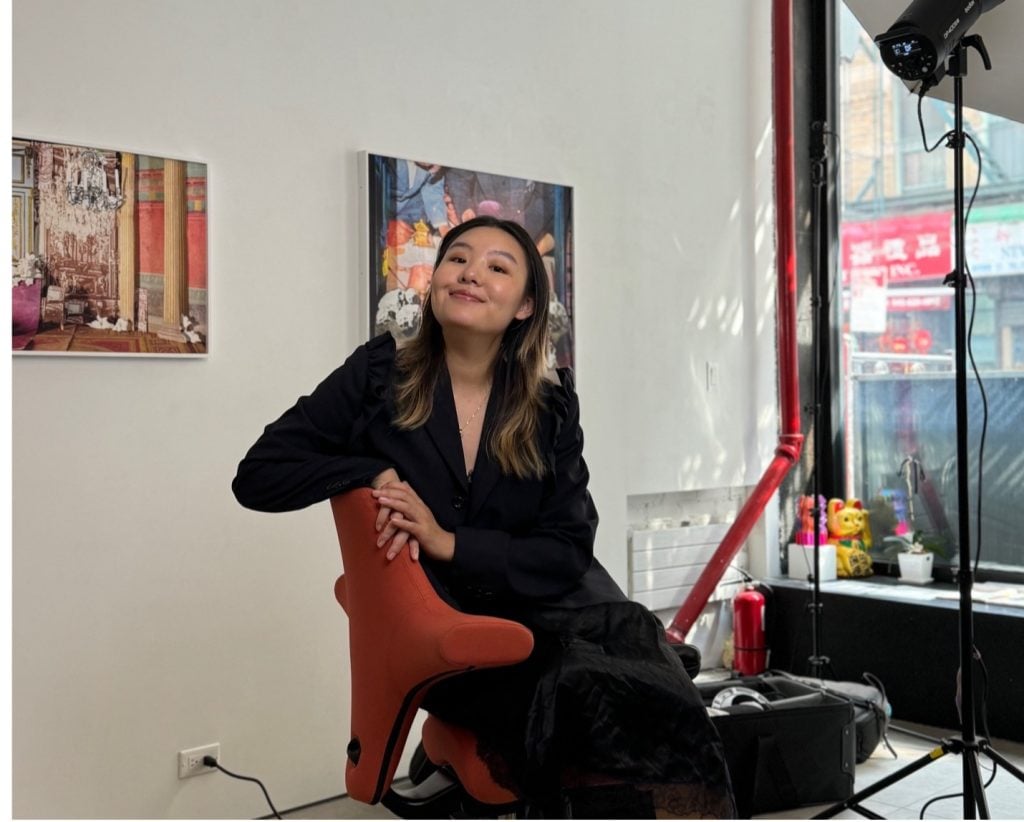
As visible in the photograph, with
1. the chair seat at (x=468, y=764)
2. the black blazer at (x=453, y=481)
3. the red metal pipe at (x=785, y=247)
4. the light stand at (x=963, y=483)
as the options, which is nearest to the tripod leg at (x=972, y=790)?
the light stand at (x=963, y=483)

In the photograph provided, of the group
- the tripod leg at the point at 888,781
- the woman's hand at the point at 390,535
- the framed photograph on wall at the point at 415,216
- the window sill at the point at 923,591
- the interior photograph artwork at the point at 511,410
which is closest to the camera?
the woman's hand at the point at 390,535

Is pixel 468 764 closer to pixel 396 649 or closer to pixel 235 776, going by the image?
pixel 396 649

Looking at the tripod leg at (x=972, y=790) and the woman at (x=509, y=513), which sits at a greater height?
the woman at (x=509, y=513)

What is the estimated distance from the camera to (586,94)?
12.7ft

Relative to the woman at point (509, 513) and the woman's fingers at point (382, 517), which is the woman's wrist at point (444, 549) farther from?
the woman's fingers at point (382, 517)

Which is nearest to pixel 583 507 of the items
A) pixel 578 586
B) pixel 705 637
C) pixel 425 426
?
pixel 578 586

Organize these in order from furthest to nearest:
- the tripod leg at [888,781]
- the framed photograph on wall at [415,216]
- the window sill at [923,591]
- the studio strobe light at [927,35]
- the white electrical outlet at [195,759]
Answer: the window sill at [923,591] < the framed photograph on wall at [415,216] < the white electrical outlet at [195,759] < the tripod leg at [888,781] < the studio strobe light at [927,35]

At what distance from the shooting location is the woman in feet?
6.18

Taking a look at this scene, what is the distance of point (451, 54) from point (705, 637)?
2.41 metres

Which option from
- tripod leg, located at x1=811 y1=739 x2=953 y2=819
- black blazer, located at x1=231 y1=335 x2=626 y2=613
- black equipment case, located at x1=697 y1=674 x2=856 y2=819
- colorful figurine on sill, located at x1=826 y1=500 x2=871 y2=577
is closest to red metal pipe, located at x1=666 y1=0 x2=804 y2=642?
colorful figurine on sill, located at x1=826 y1=500 x2=871 y2=577

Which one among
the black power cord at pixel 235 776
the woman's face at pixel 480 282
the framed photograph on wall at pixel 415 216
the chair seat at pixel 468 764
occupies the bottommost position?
the black power cord at pixel 235 776

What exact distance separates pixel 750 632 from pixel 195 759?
2.20 metres

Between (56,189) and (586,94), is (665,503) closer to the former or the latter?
(586,94)

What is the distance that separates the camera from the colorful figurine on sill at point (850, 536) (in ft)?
14.5
